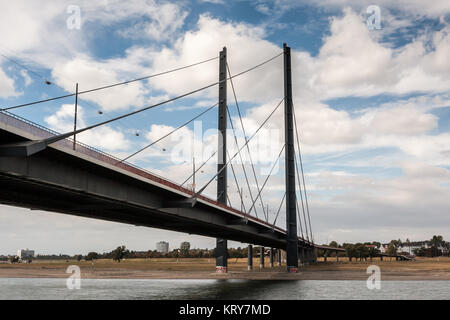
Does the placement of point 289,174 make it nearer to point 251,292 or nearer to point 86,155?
point 251,292

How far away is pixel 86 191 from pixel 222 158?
54.2 metres

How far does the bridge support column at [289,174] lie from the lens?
88.0m

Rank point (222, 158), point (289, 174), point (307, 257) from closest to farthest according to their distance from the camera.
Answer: point (222, 158)
point (289, 174)
point (307, 257)

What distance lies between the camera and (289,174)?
90.5m

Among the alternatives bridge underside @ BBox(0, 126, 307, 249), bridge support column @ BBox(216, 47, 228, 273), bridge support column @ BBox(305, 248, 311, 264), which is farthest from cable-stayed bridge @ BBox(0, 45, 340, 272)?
bridge support column @ BBox(305, 248, 311, 264)

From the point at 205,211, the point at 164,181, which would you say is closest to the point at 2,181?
the point at 164,181

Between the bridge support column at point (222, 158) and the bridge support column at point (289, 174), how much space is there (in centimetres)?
1212

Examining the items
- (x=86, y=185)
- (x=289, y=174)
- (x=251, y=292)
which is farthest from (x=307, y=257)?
(x=86, y=185)

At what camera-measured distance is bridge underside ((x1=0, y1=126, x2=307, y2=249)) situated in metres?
24.8

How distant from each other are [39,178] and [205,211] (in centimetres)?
2680

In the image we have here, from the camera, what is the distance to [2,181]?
26875 millimetres

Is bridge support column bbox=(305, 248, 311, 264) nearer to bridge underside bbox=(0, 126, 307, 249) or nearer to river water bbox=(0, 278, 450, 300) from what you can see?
river water bbox=(0, 278, 450, 300)

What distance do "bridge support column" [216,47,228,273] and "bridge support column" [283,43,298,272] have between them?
12.1m
